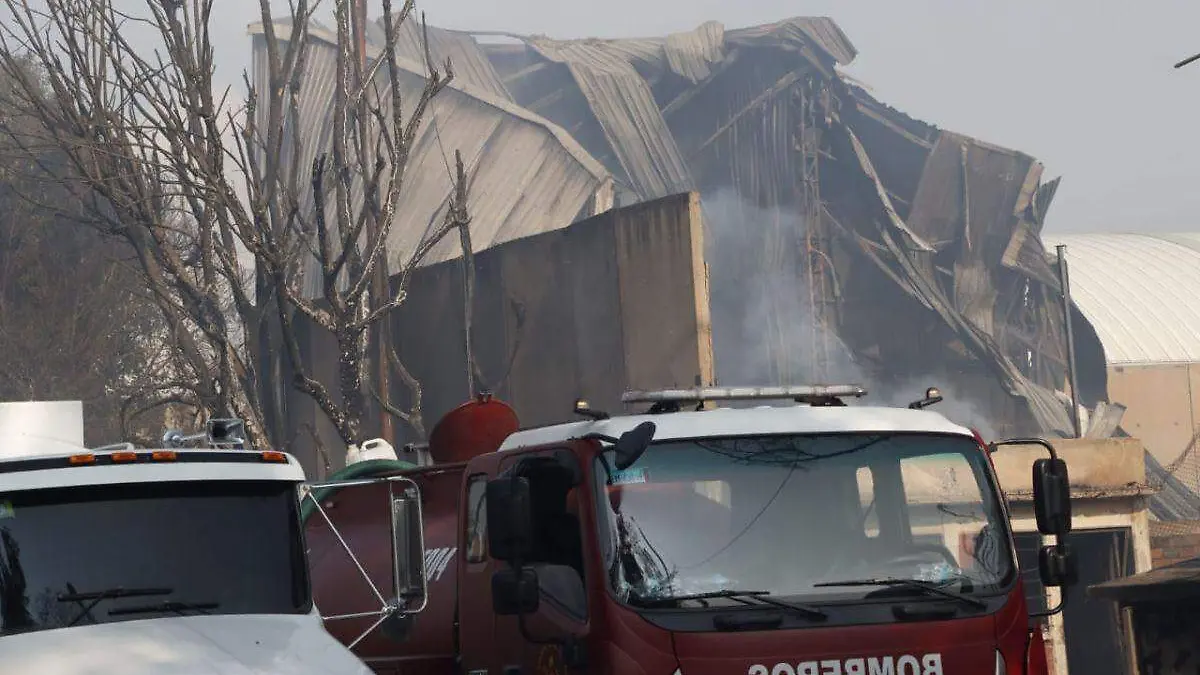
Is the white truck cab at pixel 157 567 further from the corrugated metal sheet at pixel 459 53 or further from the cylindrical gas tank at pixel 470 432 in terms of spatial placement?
the corrugated metal sheet at pixel 459 53

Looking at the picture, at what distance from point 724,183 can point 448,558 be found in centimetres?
3416

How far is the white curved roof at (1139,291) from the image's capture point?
2013 inches

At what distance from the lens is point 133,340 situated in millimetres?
29562

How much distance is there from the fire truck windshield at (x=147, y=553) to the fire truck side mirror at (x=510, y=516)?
99 cm

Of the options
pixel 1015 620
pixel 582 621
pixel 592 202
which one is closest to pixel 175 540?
pixel 582 621

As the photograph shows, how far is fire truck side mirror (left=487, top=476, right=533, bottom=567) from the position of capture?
619 cm

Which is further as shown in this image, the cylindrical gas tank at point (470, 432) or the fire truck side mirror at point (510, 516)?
the cylindrical gas tank at point (470, 432)

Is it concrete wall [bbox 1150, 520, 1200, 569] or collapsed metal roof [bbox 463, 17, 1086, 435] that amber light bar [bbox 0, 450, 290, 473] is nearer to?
concrete wall [bbox 1150, 520, 1200, 569]

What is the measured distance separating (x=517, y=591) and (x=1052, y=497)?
213 cm

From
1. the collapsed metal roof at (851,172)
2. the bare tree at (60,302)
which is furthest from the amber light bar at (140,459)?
the collapsed metal roof at (851,172)

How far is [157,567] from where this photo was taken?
637cm

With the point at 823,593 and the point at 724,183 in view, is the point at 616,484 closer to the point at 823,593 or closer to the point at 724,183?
the point at 823,593

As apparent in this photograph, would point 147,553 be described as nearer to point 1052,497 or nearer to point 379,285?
point 1052,497

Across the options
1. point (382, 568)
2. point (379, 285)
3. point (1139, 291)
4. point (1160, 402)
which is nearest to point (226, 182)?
point (379, 285)
